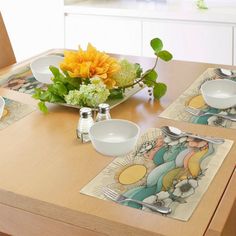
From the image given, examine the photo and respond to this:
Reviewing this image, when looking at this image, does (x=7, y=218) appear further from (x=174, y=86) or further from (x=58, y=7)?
(x=58, y=7)

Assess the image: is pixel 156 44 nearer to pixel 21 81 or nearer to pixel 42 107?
pixel 42 107

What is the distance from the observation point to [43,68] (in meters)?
1.83

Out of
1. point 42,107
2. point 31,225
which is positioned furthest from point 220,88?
point 31,225

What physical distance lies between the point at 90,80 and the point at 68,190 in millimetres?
451

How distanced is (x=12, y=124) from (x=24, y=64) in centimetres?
59

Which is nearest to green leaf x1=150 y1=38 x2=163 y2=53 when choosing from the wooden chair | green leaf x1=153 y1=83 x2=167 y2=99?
green leaf x1=153 y1=83 x2=167 y2=99

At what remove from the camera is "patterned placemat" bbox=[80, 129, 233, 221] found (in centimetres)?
103

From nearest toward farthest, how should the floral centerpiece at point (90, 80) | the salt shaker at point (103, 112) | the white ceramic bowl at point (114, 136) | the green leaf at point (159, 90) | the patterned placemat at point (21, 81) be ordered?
the white ceramic bowl at point (114, 136) < the salt shaker at point (103, 112) < the floral centerpiece at point (90, 80) < the green leaf at point (159, 90) < the patterned placemat at point (21, 81)

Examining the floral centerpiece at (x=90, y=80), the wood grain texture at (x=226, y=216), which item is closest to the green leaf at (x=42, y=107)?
the floral centerpiece at (x=90, y=80)

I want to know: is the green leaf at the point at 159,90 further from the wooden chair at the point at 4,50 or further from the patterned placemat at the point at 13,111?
the wooden chair at the point at 4,50

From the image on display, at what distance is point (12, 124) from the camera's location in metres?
1.42

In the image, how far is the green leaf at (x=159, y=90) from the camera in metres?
1.53

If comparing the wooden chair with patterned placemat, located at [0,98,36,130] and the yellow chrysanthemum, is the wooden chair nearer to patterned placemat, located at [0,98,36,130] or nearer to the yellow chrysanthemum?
patterned placemat, located at [0,98,36,130]

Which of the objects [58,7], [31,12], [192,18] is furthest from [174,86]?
[31,12]
